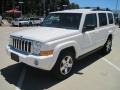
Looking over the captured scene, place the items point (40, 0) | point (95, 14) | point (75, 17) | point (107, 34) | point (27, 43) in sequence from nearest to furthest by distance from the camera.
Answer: point (27, 43), point (75, 17), point (95, 14), point (107, 34), point (40, 0)

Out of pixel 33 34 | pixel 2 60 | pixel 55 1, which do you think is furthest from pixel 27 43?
pixel 55 1

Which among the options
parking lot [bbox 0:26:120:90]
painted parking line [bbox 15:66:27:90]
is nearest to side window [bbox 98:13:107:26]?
parking lot [bbox 0:26:120:90]

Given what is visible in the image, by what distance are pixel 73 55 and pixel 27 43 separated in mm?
1511

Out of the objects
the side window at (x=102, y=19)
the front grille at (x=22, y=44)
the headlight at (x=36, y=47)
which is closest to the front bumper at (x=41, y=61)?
the headlight at (x=36, y=47)

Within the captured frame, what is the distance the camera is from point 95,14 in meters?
7.86

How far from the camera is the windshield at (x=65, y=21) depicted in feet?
22.6

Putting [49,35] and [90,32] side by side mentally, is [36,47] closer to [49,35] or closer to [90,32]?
[49,35]

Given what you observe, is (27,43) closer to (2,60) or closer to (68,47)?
(68,47)

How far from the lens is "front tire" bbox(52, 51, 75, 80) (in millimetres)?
5938

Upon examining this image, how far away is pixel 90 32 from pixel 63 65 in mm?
1755

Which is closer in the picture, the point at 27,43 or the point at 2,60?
the point at 27,43

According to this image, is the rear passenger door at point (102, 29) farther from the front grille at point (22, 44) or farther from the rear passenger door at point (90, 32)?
the front grille at point (22, 44)

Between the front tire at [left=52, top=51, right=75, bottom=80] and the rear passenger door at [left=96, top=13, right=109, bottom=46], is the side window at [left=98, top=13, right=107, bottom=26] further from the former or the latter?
the front tire at [left=52, top=51, right=75, bottom=80]

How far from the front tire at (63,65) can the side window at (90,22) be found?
3.53 ft
